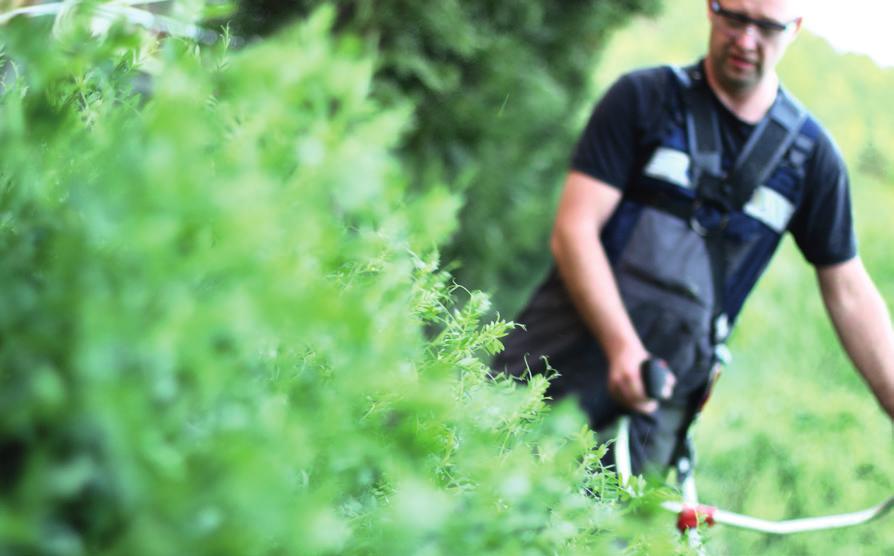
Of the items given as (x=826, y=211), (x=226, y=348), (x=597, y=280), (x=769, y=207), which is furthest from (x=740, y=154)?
(x=226, y=348)

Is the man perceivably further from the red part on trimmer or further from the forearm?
the red part on trimmer

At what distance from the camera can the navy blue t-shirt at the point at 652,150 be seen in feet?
9.73

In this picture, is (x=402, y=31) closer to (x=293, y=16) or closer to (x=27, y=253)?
(x=293, y=16)

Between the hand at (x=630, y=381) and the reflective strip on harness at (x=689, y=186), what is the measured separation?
1.66 ft

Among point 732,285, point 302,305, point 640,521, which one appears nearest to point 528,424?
point 640,521

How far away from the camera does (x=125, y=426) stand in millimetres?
558

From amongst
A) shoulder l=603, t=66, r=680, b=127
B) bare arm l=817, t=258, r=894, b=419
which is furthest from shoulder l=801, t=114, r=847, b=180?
shoulder l=603, t=66, r=680, b=127

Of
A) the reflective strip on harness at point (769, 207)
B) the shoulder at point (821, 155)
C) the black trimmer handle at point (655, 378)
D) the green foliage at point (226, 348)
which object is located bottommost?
the black trimmer handle at point (655, 378)

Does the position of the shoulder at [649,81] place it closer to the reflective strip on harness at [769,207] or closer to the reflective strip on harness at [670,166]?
the reflective strip on harness at [670,166]

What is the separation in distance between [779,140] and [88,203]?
2.64 meters

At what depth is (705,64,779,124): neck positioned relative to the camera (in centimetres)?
299

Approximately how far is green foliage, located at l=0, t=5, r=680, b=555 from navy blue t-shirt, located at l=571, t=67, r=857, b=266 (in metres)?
2.10

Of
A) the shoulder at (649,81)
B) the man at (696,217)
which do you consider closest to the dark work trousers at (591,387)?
the man at (696,217)

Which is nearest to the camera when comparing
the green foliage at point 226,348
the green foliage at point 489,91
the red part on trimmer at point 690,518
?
the green foliage at point 226,348
